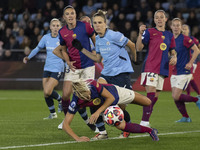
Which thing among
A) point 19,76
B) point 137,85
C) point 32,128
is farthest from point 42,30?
point 32,128

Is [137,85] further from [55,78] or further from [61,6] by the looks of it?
[55,78]

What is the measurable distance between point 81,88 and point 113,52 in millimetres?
1701

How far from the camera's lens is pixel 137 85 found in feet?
64.2

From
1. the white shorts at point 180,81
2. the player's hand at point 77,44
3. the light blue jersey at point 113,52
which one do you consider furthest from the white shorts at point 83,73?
the white shorts at point 180,81

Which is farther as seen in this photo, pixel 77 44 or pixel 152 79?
pixel 152 79

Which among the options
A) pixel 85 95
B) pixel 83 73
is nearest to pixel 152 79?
pixel 83 73

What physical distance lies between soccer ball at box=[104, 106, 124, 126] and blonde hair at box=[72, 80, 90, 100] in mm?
464

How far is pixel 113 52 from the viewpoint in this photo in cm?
870

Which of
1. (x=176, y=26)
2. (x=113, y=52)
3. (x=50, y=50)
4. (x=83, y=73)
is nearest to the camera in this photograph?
(x=113, y=52)

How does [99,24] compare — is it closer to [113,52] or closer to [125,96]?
[113,52]

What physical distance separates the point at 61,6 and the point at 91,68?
45.6 ft

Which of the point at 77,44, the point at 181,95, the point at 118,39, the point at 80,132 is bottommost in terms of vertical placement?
the point at 80,132

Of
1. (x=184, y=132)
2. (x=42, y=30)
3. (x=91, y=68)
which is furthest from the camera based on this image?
(x=42, y=30)

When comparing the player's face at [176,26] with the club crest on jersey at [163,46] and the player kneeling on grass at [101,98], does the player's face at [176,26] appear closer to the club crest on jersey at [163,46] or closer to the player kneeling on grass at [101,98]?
the club crest on jersey at [163,46]
